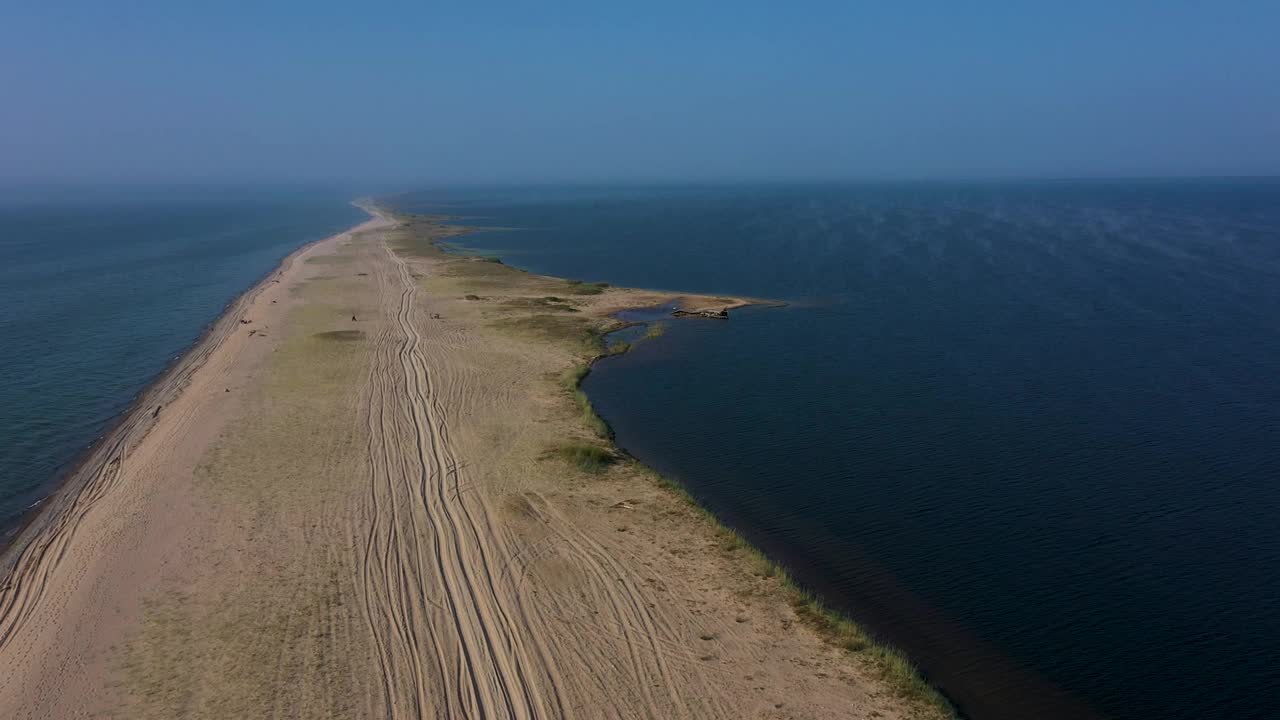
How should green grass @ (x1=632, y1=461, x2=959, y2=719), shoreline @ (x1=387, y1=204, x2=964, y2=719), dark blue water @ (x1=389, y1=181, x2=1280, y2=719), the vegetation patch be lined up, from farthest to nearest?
the vegetation patch
dark blue water @ (x1=389, y1=181, x2=1280, y2=719)
shoreline @ (x1=387, y1=204, x2=964, y2=719)
green grass @ (x1=632, y1=461, x2=959, y2=719)

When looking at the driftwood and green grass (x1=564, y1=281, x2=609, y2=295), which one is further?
green grass (x1=564, y1=281, x2=609, y2=295)

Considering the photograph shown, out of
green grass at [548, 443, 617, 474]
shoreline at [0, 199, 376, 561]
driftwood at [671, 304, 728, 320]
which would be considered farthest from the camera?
driftwood at [671, 304, 728, 320]

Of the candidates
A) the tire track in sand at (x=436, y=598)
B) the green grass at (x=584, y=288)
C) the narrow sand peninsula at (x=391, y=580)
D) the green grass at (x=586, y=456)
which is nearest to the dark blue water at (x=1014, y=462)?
the green grass at (x=586, y=456)

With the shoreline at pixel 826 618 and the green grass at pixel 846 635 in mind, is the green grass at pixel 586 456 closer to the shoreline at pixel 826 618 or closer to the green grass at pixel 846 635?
the shoreline at pixel 826 618

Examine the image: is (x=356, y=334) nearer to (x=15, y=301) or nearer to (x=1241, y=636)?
(x=15, y=301)

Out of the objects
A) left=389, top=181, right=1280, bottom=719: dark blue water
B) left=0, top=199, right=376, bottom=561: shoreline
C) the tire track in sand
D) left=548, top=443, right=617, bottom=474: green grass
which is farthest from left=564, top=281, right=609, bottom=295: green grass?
left=548, top=443, right=617, bottom=474: green grass

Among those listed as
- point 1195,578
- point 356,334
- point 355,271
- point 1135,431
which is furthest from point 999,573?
point 355,271

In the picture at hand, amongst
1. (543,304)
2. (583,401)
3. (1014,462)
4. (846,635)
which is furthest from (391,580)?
(543,304)

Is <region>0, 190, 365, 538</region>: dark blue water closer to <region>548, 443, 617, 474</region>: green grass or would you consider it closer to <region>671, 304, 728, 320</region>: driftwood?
<region>548, 443, 617, 474</region>: green grass

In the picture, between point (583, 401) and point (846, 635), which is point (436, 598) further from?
point (583, 401)
